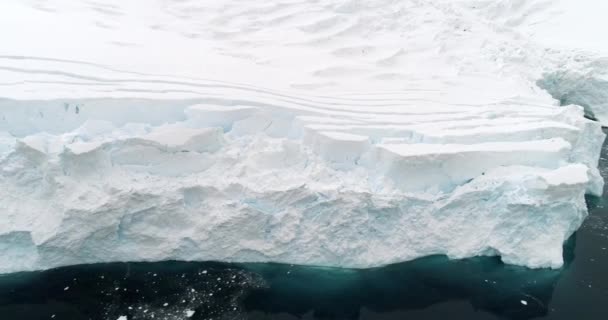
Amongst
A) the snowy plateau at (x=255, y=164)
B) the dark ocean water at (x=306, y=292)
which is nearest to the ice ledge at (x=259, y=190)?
the snowy plateau at (x=255, y=164)

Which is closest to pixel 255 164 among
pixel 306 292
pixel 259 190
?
pixel 259 190

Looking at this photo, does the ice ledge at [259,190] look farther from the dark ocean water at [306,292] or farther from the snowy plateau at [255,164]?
the dark ocean water at [306,292]

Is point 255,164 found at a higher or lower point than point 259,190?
higher

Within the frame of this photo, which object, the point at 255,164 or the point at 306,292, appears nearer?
the point at 306,292

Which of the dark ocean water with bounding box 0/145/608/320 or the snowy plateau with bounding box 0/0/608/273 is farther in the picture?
the snowy plateau with bounding box 0/0/608/273

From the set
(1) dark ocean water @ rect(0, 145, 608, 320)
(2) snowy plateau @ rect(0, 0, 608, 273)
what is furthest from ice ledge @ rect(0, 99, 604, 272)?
(1) dark ocean water @ rect(0, 145, 608, 320)

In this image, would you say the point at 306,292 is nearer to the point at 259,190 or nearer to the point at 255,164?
the point at 259,190

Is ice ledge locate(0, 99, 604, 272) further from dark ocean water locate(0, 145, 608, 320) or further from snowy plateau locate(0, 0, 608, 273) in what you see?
dark ocean water locate(0, 145, 608, 320)
